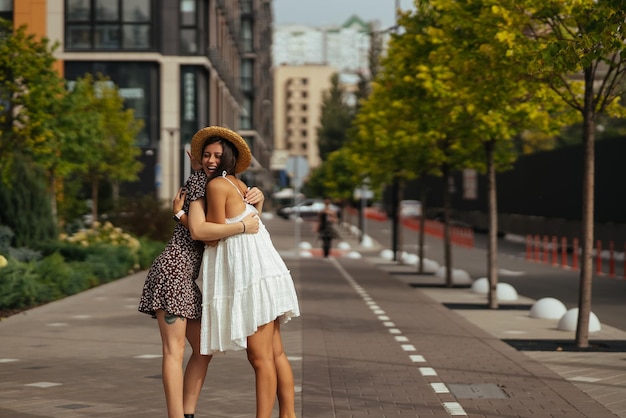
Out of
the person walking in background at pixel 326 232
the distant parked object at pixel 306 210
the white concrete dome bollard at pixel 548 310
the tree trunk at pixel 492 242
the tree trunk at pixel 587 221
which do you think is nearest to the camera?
the tree trunk at pixel 587 221

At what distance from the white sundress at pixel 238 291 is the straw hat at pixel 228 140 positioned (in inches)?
10.7

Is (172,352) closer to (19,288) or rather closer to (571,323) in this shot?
(571,323)

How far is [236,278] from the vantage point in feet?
25.7

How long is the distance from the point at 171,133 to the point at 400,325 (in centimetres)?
4108

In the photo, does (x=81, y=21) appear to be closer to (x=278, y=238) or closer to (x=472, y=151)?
(x=278, y=238)

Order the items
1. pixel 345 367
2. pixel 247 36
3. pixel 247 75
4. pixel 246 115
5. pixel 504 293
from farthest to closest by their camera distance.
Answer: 1. pixel 247 36
2. pixel 247 75
3. pixel 246 115
4. pixel 504 293
5. pixel 345 367

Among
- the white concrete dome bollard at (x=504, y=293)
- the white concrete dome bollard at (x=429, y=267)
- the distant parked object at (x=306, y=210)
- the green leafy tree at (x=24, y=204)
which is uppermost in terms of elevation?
the green leafy tree at (x=24, y=204)

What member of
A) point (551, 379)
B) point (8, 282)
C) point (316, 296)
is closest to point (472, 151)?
point (316, 296)

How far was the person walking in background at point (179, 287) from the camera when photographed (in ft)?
25.9

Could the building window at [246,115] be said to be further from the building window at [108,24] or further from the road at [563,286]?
the road at [563,286]

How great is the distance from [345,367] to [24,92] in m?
17.2

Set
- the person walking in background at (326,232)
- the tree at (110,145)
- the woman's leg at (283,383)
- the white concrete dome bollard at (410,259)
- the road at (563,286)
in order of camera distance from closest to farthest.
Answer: the woman's leg at (283,383) < the road at (563,286) < the white concrete dome bollard at (410,259) < the tree at (110,145) < the person walking in background at (326,232)

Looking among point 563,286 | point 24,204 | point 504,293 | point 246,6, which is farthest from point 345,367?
point 246,6

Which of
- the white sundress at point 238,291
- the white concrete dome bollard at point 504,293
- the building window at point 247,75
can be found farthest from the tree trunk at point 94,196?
the building window at point 247,75
